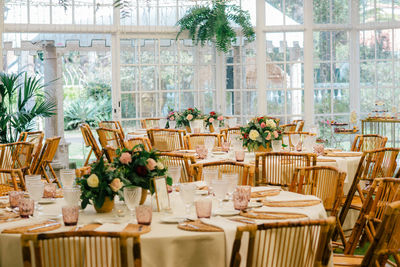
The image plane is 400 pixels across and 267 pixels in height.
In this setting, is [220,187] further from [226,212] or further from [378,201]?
[378,201]

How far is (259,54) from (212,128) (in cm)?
239

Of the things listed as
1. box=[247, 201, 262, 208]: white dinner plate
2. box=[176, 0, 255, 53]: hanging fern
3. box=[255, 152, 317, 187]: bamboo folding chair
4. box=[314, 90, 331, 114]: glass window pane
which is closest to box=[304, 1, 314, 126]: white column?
box=[314, 90, 331, 114]: glass window pane

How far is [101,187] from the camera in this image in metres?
3.20

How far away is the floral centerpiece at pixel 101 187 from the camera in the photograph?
3182mm

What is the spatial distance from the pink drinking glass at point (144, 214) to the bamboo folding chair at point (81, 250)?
0.91 feet

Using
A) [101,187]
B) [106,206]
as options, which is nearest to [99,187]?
[101,187]

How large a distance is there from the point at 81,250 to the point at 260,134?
3.44 m

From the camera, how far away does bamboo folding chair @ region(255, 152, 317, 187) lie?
4809 mm

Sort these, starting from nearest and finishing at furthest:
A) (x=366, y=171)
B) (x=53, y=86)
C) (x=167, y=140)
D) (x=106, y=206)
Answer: (x=106, y=206) → (x=366, y=171) → (x=167, y=140) → (x=53, y=86)

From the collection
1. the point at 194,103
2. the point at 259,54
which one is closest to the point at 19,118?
the point at 194,103

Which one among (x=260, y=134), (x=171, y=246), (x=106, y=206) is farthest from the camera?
(x=260, y=134)

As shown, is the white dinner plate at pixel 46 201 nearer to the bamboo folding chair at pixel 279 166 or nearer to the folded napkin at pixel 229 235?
the folded napkin at pixel 229 235

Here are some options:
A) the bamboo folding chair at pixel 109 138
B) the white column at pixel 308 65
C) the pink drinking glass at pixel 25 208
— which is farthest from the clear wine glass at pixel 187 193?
the white column at pixel 308 65

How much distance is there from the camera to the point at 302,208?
3.25 meters
